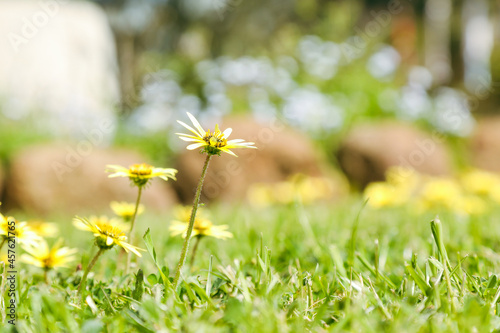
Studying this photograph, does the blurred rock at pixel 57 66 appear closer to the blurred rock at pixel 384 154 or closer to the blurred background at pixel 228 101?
the blurred background at pixel 228 101

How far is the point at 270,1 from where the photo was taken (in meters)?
10.9

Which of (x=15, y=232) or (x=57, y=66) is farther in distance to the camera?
(x=57, y=66)

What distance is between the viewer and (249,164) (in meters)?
4.71

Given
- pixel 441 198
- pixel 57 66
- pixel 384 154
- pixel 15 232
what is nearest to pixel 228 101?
pixel 384 154

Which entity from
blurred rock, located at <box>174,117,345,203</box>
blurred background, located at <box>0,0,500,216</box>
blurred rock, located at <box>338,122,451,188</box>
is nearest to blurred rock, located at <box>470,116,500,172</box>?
blurred background, located at <box>0,0,500,216</box>

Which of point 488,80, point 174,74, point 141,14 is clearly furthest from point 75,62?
point 488,80

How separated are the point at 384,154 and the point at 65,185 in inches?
118

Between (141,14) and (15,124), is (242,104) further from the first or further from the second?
(141,14)

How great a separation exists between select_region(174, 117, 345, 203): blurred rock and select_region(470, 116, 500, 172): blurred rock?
6.38ft

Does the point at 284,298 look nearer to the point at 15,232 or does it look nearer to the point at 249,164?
the point at 15,232

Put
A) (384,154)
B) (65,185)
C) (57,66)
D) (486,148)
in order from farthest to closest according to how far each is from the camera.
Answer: (57,66)
(486,148)
(384,154)
(65,185)

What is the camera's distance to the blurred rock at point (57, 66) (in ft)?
20.3

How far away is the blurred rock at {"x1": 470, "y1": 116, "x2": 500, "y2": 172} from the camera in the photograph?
569 cm

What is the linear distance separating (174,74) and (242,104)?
80.4 inches
